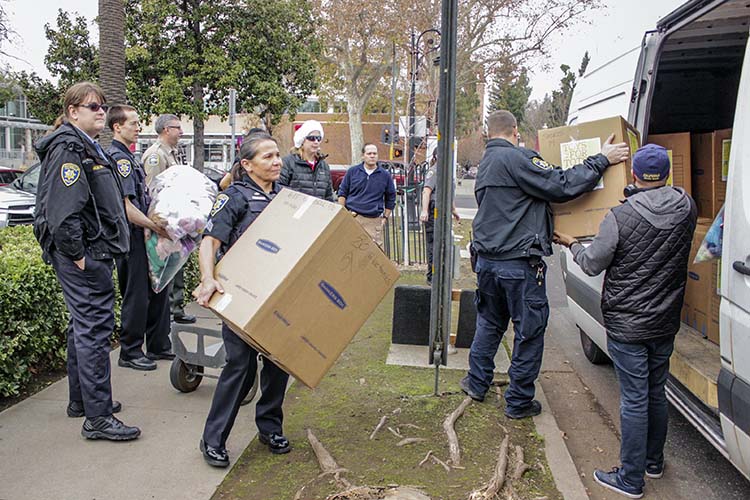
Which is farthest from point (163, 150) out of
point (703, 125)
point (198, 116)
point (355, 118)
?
point (355, 118)

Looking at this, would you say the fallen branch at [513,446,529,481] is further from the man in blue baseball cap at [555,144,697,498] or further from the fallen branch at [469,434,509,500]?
the man in blue baseball cap at [555,144,697,498]

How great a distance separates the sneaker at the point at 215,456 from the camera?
3.79 metres

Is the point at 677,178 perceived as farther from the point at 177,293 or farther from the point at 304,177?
the point at 177,293

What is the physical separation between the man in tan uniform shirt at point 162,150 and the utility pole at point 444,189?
7.91 feet

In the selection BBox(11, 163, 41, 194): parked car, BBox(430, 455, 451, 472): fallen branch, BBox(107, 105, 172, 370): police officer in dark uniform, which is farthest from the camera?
BBox(11, 163, 41, 194): parked car

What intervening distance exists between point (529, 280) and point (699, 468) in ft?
5.06

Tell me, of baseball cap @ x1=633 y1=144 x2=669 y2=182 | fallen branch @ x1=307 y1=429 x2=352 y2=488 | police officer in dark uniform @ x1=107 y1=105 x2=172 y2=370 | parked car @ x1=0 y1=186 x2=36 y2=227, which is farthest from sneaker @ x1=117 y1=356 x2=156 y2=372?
parked car @ x1=0 y1=186 x2=36 y2=227

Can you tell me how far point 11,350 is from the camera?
14.8 ft

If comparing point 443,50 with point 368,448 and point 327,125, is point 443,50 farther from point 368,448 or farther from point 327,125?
point 327,125

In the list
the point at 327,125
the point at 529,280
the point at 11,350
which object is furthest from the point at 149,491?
the point at 327,125

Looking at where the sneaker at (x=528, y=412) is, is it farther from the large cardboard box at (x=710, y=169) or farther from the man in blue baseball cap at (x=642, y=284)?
the large cardboard box at (x=710, y=169)

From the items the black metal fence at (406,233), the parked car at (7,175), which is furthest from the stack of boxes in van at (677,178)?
A: the parked car at (7,175)

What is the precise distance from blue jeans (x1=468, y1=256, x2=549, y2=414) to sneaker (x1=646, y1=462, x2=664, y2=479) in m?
0.92

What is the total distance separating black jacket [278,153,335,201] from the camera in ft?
20.8
